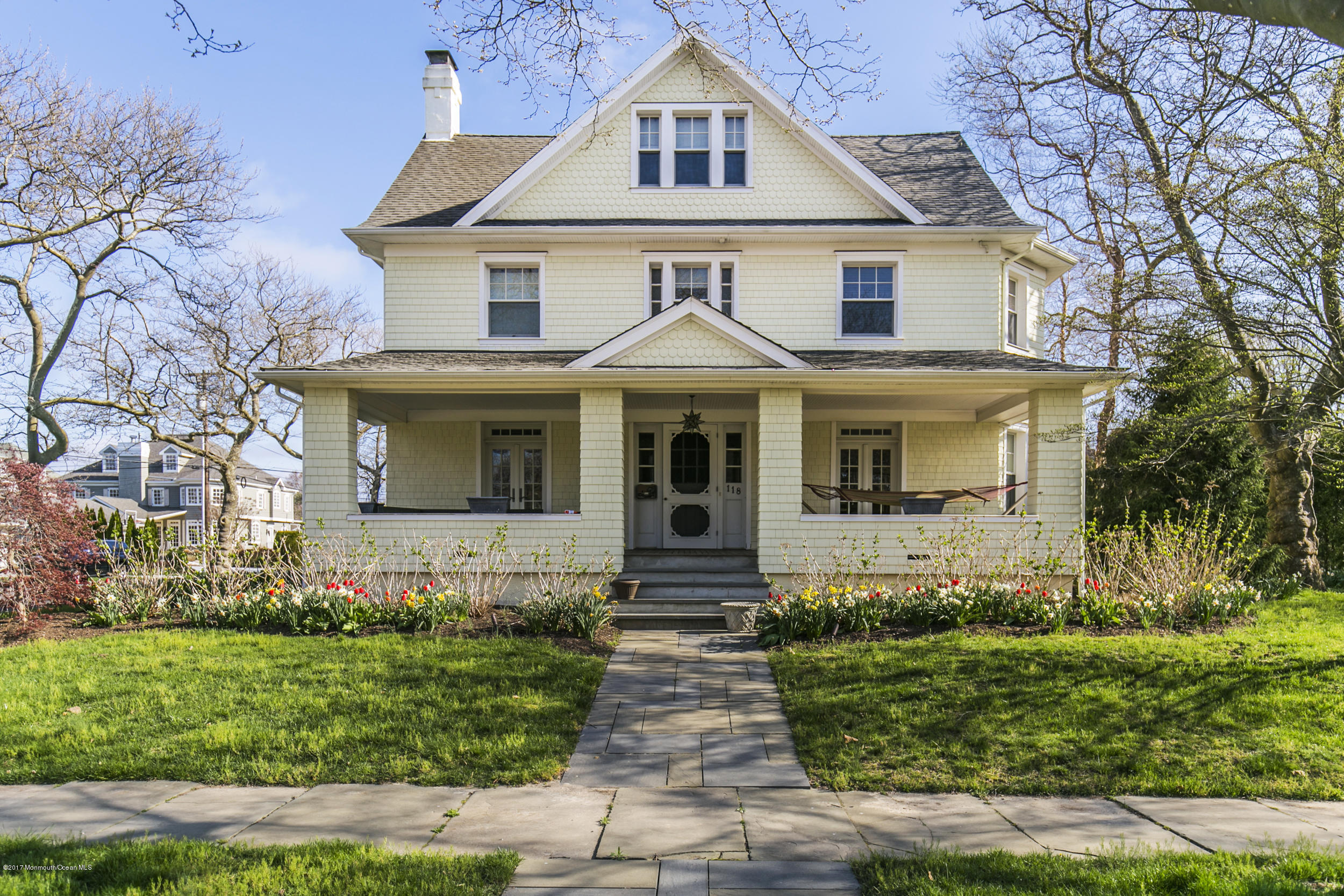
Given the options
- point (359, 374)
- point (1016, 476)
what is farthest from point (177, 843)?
point (1016, 476)

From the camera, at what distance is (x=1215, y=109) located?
1214 cm

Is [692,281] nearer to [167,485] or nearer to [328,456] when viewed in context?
[328,456]

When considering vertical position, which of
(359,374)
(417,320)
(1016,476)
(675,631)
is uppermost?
(417,320)

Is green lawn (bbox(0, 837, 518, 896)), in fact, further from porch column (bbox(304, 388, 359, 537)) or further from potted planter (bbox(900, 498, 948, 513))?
potted planter (bbox(900, 498, 948, 513))

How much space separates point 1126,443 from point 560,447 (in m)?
10.1

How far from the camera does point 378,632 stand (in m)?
8.98

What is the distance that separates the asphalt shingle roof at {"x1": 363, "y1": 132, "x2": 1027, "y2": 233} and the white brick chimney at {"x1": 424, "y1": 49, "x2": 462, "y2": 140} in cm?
24

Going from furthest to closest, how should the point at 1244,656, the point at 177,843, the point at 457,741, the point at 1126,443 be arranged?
the point at 1126,443 < the point at 1244,656 < the point at 457,741 < the point at 177,843

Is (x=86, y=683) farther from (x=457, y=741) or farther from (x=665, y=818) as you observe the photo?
(x=665, y=818)

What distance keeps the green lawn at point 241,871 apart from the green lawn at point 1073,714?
7.59 ft

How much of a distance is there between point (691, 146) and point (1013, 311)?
6.02 meters

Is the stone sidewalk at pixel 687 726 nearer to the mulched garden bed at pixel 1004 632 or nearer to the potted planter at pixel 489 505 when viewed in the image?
the mulched garden bed at pixel 1004 632

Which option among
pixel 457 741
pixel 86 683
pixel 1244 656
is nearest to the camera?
pixel 457 741

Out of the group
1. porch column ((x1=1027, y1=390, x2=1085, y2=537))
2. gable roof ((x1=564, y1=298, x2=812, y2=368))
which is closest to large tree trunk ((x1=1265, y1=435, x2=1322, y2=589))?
porch column ((x1=1027, y1=390, x2=1085, y2=537))
